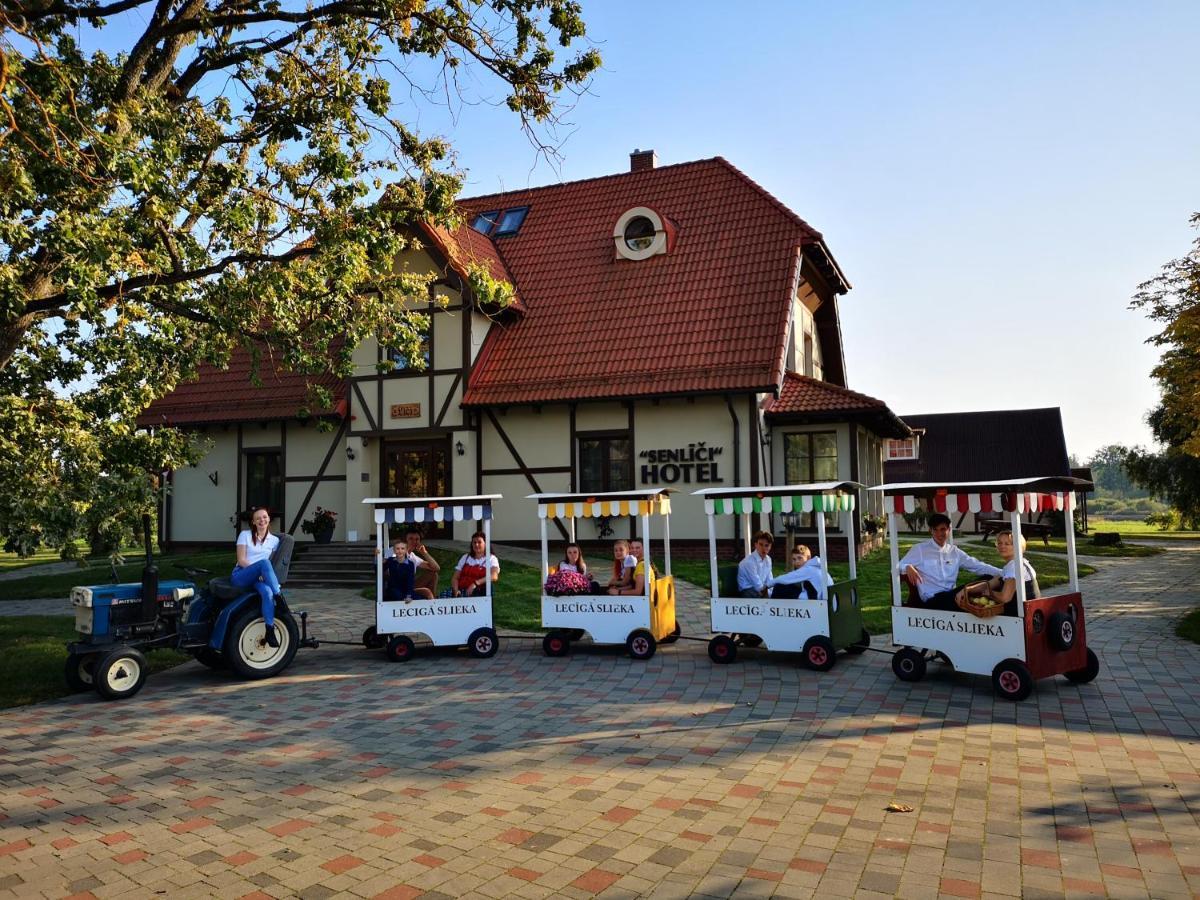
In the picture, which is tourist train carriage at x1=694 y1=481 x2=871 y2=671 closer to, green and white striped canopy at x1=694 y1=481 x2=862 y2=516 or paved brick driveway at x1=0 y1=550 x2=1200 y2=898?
green and white striped canopy at x1=694 y1=481 x2=862 y2=516

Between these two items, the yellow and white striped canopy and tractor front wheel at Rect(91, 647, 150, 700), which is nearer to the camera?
tractor front wheel at Rect(91, 647, 150, 700)

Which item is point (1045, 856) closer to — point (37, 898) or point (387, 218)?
point (37, 898)

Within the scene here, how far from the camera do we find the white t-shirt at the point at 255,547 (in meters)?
8.95

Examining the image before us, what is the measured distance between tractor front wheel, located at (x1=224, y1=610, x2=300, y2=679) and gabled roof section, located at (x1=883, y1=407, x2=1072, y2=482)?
3466cm

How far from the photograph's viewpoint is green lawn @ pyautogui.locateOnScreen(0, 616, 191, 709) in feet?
28.3

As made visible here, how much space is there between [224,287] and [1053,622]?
31.9 ft

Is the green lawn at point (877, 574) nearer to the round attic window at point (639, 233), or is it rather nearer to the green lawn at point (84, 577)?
the round attic window at point (639, 233)

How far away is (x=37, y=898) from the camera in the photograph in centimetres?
406

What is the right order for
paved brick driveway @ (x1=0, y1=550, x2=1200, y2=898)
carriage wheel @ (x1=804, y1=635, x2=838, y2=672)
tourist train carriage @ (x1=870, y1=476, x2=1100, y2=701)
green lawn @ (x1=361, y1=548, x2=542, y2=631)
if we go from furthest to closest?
green lawn @ (x1=361, y1=548, x2=542, y2=631)
carriage wheel @ (x1=804, y1=635, x2=838, y2=672)
tourist train carriage @ (x1=870, y1=476, x2=1100, y2=701)
paved brick driveway @ (x1=0, y1=550, x2=1200, y2=898)

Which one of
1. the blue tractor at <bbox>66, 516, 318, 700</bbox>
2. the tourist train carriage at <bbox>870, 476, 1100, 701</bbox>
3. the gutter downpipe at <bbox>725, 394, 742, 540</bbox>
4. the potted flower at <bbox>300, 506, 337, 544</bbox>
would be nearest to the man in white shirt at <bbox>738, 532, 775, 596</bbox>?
the tourist train carriage at <bbox>870, 476, 1100, 701</bbox>

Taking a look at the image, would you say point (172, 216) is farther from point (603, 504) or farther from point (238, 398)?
point (238, 398)

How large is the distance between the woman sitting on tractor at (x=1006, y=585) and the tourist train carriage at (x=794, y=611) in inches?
60.6

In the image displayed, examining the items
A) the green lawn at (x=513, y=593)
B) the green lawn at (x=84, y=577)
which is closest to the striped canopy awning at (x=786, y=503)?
the green lawn at (x=513, y=593)

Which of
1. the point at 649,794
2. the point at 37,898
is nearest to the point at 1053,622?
the point at 649,794
